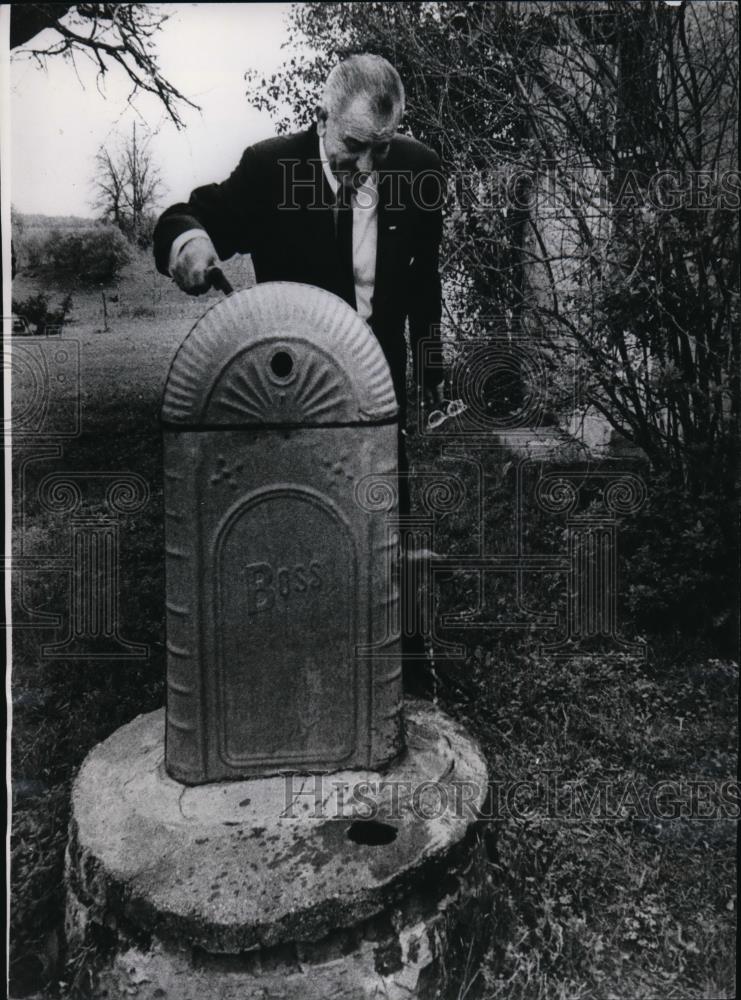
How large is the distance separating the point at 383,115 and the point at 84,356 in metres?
1.25

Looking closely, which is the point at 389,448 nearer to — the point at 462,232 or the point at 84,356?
the point at 462,232

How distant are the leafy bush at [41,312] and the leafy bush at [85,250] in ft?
0.33

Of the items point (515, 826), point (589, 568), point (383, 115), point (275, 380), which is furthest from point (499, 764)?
point (383, 115)

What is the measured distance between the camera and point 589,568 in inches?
110

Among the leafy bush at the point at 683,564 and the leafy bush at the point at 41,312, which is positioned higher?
the leafy bush at the point at 41,312

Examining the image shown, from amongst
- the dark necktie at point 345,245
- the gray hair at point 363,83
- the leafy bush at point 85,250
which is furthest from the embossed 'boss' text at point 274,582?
the gray hair at point 363,83

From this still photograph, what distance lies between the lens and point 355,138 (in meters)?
2.44

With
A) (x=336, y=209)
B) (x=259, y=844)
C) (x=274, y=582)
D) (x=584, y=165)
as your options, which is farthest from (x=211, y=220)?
(x=259, y=844)

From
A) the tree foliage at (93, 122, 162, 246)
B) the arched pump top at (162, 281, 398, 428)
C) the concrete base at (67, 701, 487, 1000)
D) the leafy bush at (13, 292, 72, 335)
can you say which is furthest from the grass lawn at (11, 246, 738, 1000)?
the arched pump top at (162, 281, 398, 428)

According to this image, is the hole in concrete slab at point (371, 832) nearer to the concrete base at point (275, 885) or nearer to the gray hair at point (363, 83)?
the concrete base at point (275, 885)

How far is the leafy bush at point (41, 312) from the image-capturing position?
8.07ft

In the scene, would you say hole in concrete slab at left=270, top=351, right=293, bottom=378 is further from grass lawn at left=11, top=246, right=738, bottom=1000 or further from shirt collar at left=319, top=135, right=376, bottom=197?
shirt collar at left=319, top=135, right=376, bottom=197

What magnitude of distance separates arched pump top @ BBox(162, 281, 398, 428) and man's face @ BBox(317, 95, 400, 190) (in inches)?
21.0

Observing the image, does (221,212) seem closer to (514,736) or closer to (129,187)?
(129,187)
